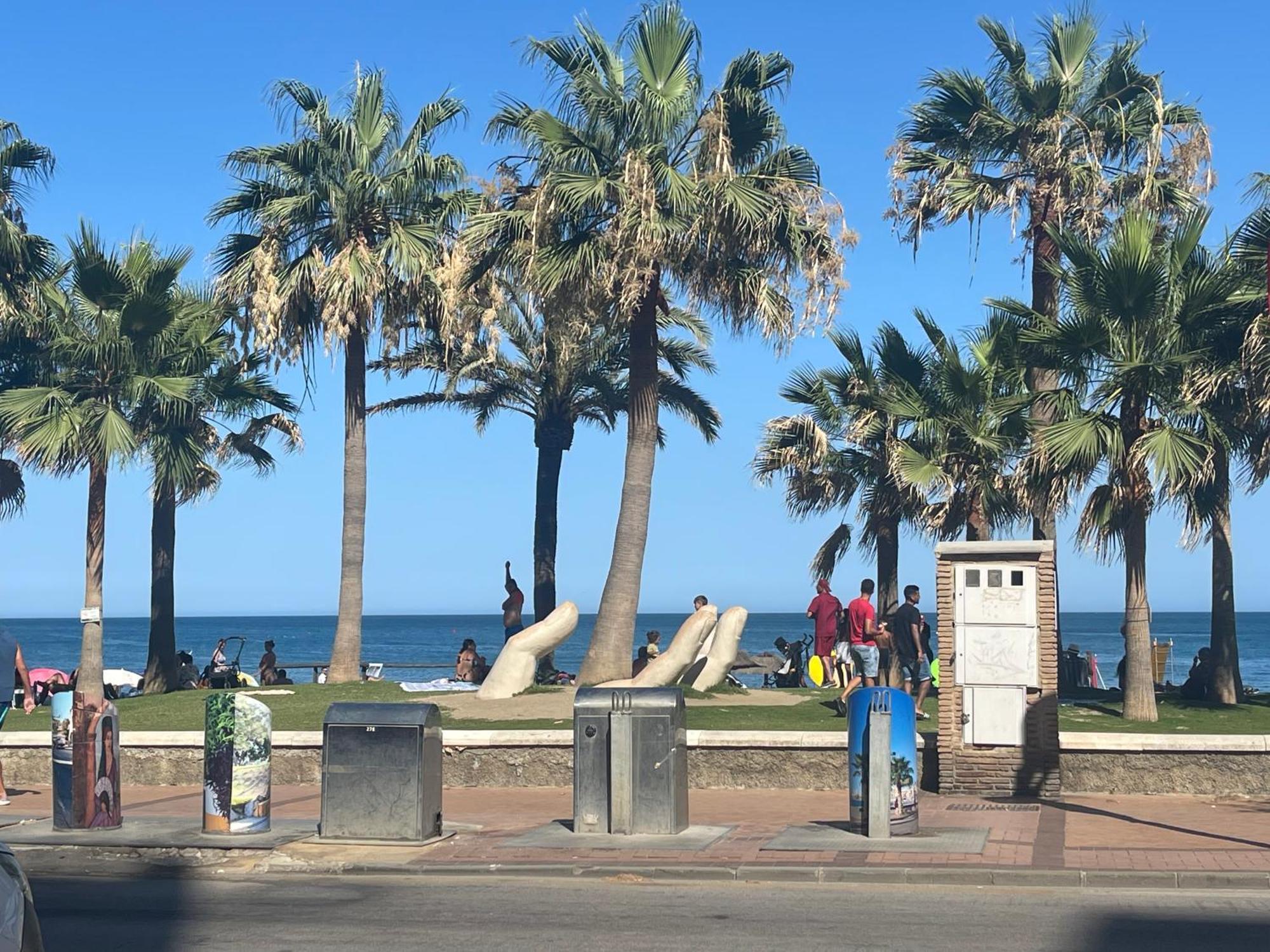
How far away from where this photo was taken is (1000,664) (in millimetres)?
14977

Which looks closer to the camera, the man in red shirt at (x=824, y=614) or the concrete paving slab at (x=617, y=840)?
the concrete paving slab at (x=617, y=840)

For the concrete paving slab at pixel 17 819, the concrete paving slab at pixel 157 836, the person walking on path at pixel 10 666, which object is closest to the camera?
the concrete paving slab at pixel 157 836

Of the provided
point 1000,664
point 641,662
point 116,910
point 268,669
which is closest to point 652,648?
point 641,662

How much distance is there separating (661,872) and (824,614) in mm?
13783

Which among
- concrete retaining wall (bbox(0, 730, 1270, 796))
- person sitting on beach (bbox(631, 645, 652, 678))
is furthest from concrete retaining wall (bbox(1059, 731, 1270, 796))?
person sitting on beach (bbox(631, 645, 652, 678))

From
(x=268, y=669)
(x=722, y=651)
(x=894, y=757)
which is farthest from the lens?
(x=268, y=669)

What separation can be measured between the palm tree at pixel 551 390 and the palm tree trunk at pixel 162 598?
7.29 meters

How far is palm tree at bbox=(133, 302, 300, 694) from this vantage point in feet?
75.0

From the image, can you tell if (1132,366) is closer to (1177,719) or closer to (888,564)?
(1177,719)

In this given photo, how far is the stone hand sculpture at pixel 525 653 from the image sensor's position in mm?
20625

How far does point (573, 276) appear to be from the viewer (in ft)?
68.6

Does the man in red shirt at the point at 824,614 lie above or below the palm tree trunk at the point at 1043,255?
below

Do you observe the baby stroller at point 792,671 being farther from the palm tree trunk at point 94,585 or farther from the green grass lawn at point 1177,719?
the palm tree trunk at point 94,585

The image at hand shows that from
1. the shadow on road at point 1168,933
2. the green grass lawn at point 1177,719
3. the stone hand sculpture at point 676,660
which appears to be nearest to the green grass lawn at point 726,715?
the green grass lawn at point 1177,719
